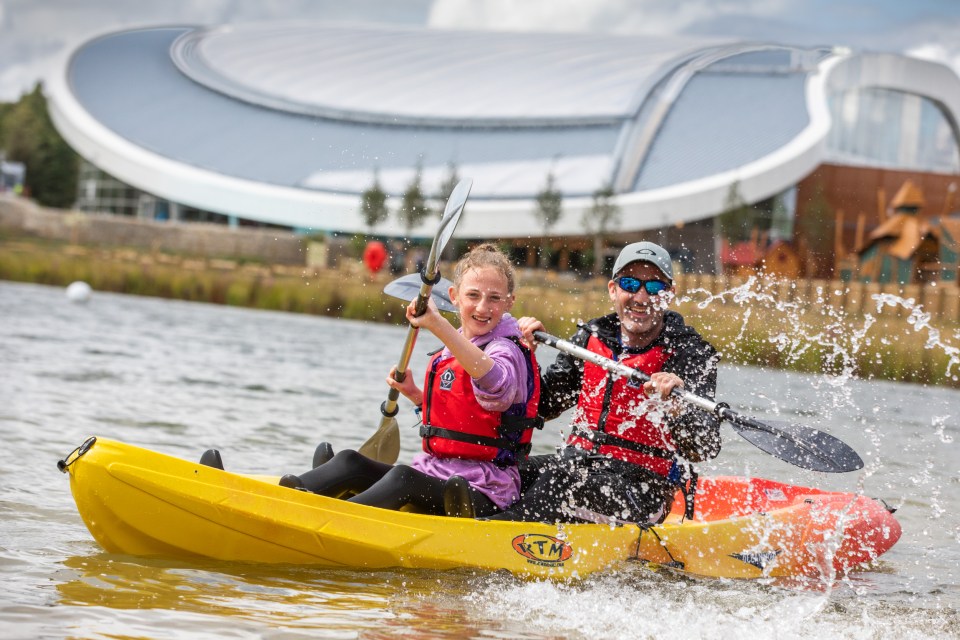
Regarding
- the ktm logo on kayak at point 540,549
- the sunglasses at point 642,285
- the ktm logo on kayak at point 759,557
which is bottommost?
the ktm logo on kayak at point 759,557

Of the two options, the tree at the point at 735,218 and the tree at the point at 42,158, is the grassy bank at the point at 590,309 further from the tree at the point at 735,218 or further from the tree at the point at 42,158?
the tree at the point at 42,158

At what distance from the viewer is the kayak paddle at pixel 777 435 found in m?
4.16

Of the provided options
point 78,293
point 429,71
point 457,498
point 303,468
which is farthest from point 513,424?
point 429,71

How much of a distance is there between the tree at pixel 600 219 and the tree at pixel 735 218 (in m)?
3.21

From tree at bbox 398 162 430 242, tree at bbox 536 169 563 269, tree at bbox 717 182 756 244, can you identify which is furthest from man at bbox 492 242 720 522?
tree at bbox 717 182 756 244

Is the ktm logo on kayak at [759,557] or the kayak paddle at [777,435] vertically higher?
the kayak paddle at [777,435]

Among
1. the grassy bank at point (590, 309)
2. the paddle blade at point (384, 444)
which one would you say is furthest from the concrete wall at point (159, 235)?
the paddle blade at point (384, 444)

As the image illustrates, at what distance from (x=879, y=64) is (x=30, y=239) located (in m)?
28.9

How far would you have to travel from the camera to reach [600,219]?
1417 inches

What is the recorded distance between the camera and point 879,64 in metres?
41.8

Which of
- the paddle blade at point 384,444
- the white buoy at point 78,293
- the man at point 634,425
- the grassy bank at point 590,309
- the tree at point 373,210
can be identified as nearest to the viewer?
the man at point 634,425

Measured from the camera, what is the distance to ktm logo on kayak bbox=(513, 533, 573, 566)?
421 cm

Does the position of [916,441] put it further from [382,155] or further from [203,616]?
[382,155]

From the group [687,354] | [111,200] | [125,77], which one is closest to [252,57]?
[125,77]
